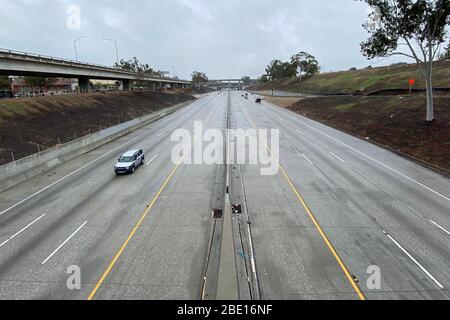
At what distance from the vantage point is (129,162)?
22.3 meters

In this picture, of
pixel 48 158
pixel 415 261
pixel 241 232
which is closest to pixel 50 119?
pixel 48 158

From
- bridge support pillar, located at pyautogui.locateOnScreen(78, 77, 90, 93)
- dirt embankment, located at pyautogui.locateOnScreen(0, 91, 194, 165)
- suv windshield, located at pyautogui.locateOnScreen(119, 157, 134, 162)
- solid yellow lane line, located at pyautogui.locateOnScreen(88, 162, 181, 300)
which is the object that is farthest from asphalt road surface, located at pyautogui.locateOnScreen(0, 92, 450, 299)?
bridge support pillar, located at pyautogui.locateOnScreen(78, 77, 90, 93)

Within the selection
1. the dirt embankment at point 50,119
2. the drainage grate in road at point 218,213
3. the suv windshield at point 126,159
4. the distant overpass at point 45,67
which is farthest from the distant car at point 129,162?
the distant overpass at point 45,67

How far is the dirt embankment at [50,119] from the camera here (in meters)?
27.5

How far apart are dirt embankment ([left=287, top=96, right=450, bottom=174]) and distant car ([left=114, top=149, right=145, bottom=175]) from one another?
24570 mm

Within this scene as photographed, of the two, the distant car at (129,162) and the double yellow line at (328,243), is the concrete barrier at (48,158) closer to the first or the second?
the distant car at (129,162)

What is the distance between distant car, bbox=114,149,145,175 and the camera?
2162cm

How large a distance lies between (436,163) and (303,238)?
57.6ft

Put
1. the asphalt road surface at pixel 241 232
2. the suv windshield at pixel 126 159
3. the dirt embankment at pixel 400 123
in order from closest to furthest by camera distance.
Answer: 1. the asphalt road surface at pixel 241 232
2. the suv windshield at pixel 126 159
3. the dirt embankment at pixel 400 123

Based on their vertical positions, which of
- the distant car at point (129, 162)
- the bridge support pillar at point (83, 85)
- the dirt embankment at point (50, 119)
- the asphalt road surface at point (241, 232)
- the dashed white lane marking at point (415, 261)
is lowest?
the dashed white lane marking at point (415, 261)

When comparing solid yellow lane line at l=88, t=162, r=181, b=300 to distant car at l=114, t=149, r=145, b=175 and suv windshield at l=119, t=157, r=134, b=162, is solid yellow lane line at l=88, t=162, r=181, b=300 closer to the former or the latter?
distant car at l=114, t=149, r=145, b=175

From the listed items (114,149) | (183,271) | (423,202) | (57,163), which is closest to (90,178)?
(57,163)

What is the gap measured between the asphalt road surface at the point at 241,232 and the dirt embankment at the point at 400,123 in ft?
12.9

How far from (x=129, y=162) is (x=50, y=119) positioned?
2136cm
